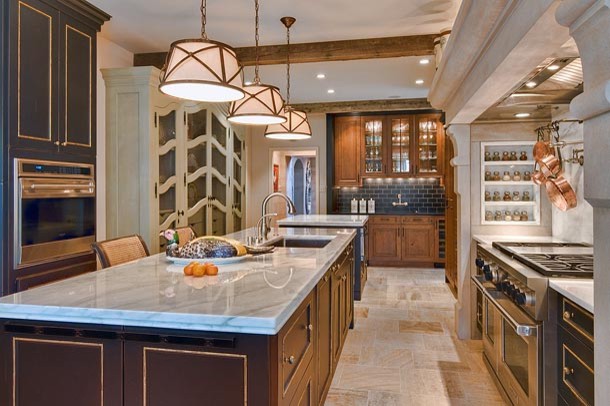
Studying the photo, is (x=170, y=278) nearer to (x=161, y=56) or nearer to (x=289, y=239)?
(x=289, y=239)

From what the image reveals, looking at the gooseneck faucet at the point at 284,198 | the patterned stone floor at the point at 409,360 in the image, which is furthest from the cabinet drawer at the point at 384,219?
the gooseneck faucet at the point at 284,198

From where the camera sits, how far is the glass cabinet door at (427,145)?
24.4ft

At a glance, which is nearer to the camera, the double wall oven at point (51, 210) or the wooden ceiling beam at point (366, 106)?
the double wall oven at point (51, 210)

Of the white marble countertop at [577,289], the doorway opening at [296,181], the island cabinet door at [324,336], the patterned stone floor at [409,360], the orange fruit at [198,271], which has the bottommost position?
the patterned stone floor at [409,360]

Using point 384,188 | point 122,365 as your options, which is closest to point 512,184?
point 122,365

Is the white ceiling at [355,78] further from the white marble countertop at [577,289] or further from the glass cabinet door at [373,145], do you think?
the white marble countertop at [577,289]

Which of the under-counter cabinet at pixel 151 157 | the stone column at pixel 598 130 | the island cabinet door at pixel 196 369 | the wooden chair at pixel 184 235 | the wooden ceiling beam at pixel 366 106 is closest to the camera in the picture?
the stone column at pixel 598 130

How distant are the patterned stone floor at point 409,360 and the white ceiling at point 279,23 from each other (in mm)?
2849

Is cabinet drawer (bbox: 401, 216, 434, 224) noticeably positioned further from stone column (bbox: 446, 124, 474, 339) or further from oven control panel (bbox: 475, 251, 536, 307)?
oven control panel (bbox: 475, 251, 536, 307)

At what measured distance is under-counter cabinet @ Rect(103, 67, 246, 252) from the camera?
4145mm

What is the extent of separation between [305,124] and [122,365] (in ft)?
9.72

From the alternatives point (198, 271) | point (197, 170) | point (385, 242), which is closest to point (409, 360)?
point (198, 271)

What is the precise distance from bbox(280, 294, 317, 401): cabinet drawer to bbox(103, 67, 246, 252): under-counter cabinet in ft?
8.93

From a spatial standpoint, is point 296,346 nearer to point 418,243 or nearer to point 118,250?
point 118,250
